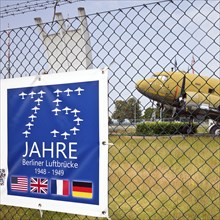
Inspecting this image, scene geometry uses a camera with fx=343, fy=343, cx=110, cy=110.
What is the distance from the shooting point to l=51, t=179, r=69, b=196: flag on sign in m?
2.34

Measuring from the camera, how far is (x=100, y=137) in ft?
7.26

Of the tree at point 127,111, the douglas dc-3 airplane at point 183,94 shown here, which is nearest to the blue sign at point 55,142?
the douglas dc-3 airplane at point 183,94

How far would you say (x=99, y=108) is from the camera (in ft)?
7.32

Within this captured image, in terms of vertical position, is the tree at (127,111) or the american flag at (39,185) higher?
the tree at (127,111)

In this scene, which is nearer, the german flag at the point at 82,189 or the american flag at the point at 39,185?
the german flag at the point at 82,189

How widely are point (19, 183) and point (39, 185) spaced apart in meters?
0.22

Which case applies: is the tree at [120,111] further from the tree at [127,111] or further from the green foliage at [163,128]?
the green foliage at [163,128]

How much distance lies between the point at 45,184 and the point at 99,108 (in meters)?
0.68

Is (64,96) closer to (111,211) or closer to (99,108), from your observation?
(99,108)

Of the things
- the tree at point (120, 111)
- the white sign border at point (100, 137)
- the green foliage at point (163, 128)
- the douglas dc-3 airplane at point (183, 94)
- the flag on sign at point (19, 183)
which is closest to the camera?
the white sign border at point (100, 137)

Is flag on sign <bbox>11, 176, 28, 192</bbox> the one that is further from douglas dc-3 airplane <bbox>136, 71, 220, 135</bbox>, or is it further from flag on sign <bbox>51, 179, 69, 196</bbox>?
douglas dc-3 airplane <bbox>136, 71, 220, 135</bbox>

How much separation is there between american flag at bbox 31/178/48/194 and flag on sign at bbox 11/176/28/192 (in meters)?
0.07

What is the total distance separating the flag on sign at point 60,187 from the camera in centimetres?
234

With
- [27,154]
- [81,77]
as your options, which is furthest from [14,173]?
[81,77]
